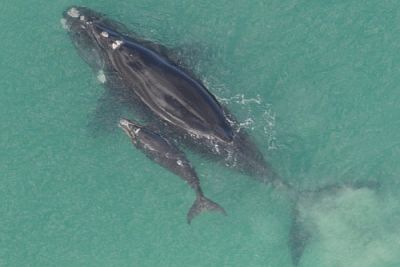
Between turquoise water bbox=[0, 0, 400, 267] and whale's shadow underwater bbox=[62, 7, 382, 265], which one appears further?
turquoise water bbox=[0, 0, 400, 267]

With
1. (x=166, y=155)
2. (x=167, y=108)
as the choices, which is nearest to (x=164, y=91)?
(x=167, y=108)

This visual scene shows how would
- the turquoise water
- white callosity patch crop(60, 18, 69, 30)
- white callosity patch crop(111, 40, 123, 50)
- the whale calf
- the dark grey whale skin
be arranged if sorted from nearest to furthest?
1. the dark grey whale skin
2. white callosity patch crop(111, 40, 123, 50)
3. the whale calf
4. white callosity patch crop(60, 18, 69, 30)
5. the turquoise water

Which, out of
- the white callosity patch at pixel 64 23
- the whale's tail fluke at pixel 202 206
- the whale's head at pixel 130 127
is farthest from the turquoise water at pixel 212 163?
the whale's head at pixel 130 127

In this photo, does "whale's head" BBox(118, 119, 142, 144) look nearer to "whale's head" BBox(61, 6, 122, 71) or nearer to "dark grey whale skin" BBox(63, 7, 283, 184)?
"dark grey whale skin" BBox(63, 7, 283, 184)

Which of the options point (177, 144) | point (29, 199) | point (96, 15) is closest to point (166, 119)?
point (177, 144)

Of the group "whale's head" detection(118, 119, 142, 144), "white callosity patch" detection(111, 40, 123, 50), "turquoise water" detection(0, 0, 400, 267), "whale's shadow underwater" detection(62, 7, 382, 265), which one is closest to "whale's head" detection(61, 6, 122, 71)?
"whale's shadow underwater" detection(62, 7, 382, 265)

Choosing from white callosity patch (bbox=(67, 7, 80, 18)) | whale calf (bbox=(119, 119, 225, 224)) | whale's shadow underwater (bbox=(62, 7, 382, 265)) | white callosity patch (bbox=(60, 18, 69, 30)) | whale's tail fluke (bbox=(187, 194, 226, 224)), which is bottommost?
whale's tail fluke (bbox=(187, 194, 226, 224))

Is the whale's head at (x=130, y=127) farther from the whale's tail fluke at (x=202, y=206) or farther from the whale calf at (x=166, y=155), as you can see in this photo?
the whale's tail fluke at (x=202, y=206)

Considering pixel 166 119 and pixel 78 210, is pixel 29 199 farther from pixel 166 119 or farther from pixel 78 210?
pixel 166 119
